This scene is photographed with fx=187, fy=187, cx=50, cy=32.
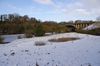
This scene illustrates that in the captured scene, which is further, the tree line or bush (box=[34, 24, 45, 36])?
the tree line

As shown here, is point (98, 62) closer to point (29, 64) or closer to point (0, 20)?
point (29, 64)

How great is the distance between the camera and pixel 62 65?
33.1 feet

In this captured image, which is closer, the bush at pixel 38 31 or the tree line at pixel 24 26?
the bush at pixel 38 31

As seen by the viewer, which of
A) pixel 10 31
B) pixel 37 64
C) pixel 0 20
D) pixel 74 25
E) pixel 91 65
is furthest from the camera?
pixel 0 20

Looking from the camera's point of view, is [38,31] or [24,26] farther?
[24,26]

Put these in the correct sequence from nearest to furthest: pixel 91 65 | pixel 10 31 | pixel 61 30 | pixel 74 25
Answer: pixel 91 65, pixel 61 30, pixel 10 31, pixel 74 25

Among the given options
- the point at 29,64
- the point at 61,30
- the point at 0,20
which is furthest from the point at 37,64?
the point at 0,20

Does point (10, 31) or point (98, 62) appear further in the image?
point (10, 31)

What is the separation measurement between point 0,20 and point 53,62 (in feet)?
337

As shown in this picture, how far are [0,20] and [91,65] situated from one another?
4111 inches

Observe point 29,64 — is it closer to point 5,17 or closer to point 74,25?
point 74,25

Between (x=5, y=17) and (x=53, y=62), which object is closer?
(x=53, y=62)

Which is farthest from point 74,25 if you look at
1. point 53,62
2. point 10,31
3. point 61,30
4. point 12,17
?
point 53,62

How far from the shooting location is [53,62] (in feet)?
35.6
